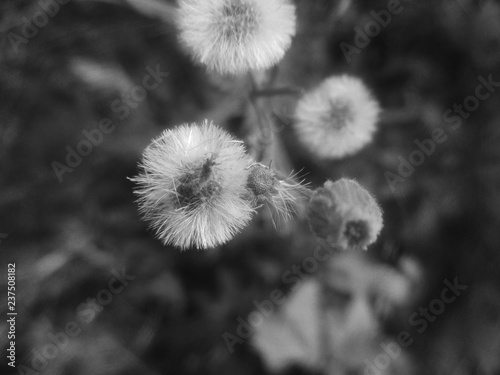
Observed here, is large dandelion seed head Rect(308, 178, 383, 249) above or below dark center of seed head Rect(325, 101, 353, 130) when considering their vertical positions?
below

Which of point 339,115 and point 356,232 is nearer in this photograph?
point 356,232

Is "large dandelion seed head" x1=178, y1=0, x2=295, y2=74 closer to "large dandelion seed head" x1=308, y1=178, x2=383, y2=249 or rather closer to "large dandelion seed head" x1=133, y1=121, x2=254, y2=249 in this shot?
"large dandelion seed head" x1=133, y1=121, x2=254, y2=249

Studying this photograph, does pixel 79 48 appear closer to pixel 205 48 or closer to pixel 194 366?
pixel 205 48

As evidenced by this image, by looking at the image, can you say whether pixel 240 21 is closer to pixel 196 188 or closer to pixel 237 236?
pixel 196 188

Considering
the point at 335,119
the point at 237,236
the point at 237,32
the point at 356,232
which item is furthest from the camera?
the point at 237,236

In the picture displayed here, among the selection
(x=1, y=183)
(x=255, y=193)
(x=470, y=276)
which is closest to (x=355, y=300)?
(x=470, y=276)

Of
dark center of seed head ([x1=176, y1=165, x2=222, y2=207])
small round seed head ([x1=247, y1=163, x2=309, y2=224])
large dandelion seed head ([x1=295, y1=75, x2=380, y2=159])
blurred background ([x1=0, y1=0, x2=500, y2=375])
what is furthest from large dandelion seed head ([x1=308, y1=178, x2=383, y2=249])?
blurred background ([x1=0, y1=0, x2=500, y2=375])

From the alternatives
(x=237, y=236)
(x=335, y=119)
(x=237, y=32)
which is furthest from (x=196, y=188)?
(x=237, y=236)
